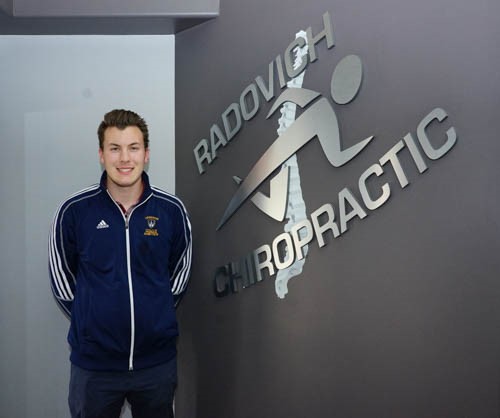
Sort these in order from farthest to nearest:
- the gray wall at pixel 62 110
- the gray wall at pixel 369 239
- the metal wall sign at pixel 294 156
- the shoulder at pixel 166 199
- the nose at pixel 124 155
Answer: the gray wall at pixel 62 110
the shoulder at pixel 166 199
the nose at pixel 124 155
the metal wall sign at pixel 294 156
the gray wall at pixel 369 239

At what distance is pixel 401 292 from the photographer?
241 centimetres

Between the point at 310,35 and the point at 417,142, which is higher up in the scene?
the point at 310,35

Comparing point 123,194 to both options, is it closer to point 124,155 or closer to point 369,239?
point 124,155

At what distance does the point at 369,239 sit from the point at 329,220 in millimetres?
176

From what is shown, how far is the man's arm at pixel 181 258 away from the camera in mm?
2760

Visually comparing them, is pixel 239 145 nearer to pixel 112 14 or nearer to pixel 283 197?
pixel 283 197

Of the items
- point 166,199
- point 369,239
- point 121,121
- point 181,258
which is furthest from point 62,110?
point 369,239

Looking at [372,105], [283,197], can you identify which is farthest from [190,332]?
[372,105]

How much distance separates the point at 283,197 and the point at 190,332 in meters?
0.81

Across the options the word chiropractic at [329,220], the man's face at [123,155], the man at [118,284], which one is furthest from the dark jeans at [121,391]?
the man's face at [123,155]

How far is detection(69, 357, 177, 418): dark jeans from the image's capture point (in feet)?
8.23

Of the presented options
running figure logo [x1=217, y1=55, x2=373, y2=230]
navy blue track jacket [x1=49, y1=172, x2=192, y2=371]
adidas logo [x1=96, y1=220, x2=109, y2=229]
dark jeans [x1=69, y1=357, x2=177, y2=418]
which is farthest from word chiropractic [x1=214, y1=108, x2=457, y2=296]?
adidas logo [x1=96, y1=220, x2=109, y2=229]

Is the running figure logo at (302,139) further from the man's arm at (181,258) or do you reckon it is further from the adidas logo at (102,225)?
the adidas logo at (102,225)

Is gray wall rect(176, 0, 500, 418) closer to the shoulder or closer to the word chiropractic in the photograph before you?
the word chiropractic
